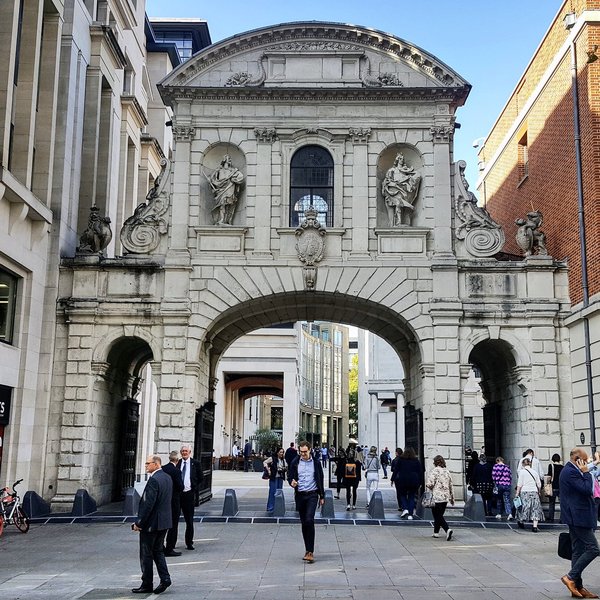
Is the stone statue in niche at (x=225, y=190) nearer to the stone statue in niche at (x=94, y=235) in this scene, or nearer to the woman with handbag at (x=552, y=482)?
the stone statue in niche at (x=94, y=235)

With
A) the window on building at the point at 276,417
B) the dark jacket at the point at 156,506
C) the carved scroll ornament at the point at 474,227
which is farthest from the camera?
the window on building at the point at 276,417

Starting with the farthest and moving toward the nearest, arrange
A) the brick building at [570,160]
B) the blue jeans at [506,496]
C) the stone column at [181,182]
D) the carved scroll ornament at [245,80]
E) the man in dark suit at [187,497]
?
the carved scroll ornament at [245,80], the stone column at [181,182], the brick building at [570,160], the blue jeans at [506,496], the man in dark suit at [187,497]

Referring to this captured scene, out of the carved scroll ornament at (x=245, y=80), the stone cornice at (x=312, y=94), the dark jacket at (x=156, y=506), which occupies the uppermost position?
the carved scroll ornament at (x=245, y=80)

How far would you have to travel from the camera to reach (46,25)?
22.7 m

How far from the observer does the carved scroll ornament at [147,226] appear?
23.3m

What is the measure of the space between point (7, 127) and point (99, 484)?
1061cm

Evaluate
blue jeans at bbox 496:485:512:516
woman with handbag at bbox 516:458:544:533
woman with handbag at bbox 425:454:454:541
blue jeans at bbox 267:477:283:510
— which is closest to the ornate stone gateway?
blue jeans at bbox 496:485:512:516

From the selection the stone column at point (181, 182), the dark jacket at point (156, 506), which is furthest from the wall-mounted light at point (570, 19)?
the dark jacket at point (156, 506)

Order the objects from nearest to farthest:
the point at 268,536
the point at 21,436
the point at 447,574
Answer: the point at 447,574, the point at 268,536, the point at 21,436

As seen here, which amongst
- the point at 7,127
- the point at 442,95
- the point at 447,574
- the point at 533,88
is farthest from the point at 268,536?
the point at 533,88

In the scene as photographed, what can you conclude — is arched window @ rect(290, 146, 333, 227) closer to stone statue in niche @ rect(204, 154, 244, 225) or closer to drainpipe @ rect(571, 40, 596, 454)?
stone statue in niche @ rect(204, 154, 244, 225)

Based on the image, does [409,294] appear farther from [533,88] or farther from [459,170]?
[533,88]

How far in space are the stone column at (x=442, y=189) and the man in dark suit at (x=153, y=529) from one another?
14.1 meters

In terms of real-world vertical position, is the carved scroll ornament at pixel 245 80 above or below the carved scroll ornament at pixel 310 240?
above
